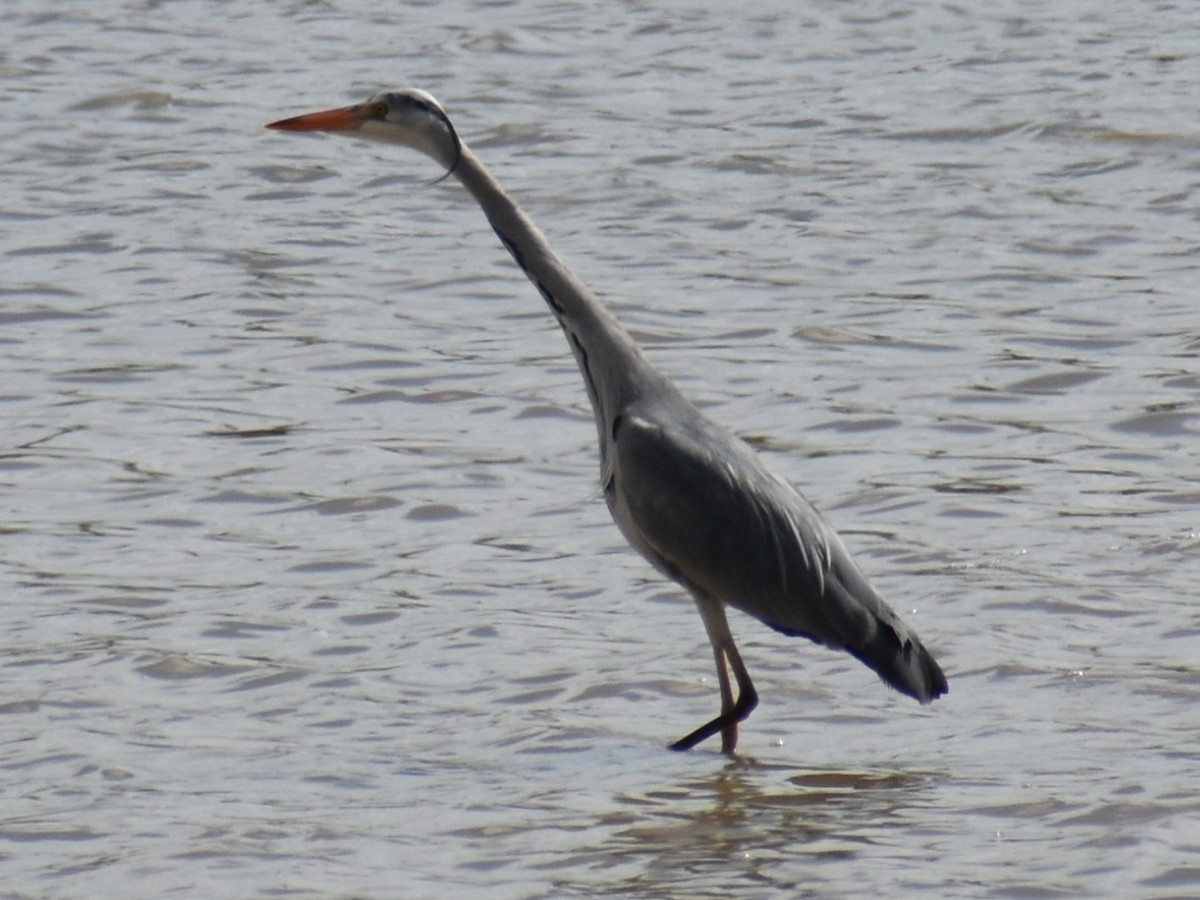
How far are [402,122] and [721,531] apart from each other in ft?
5.09

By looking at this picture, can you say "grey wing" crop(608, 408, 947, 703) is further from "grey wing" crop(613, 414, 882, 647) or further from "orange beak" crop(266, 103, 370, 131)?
"orange beak" crop(266, 103, 370, 131)

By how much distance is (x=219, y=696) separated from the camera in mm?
7195

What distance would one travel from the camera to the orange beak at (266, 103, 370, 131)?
23.5ft

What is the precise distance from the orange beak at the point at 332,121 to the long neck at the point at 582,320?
1.08 ft

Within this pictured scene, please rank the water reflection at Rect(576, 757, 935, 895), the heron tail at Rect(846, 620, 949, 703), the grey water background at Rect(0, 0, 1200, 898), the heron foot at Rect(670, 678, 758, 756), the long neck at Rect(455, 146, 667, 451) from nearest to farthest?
the water reflection at Rect(576, 757, 935, 895)
the grey water background at Rect(0, 0, 1200, 898)
the heron tail at Rect(846, 620, 949, 703)
the heron foot at Rect(670, 678, 758, 756)
the long neck at Rect(455, 146, 667, 451)

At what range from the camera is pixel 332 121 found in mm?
7219

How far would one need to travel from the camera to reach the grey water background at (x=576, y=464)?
6.18 metres

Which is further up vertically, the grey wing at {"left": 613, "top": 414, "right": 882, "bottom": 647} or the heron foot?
the grey wing at {"left": 613, "top": 414, "right": 882, "bottom": 647}

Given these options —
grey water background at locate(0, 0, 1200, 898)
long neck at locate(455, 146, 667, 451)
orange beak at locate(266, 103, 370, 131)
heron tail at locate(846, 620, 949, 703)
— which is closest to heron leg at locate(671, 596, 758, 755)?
grey water background at locate(0, 0, 1200, 898)

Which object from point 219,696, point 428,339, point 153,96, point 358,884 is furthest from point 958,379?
point 153,96

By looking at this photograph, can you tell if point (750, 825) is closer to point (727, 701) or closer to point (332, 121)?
point (727, 701)

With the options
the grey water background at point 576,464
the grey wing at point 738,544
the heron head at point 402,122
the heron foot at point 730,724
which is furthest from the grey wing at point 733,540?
the heron head at point 402,122

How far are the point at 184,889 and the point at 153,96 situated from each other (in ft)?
37.0

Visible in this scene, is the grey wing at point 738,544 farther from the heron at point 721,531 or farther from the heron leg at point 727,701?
the heron leg at point 727,701
